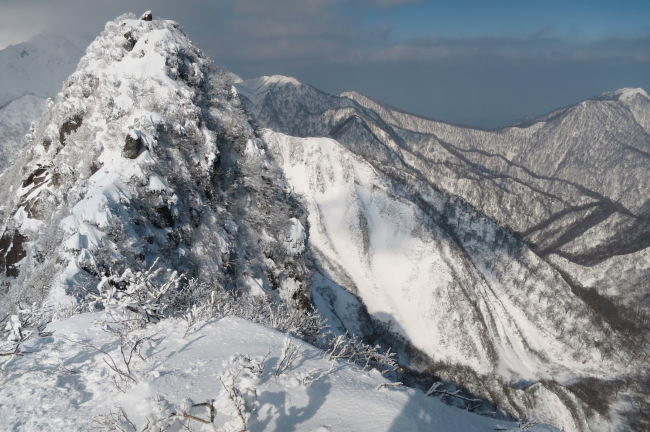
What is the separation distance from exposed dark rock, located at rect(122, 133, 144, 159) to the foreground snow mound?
2154 centimetres

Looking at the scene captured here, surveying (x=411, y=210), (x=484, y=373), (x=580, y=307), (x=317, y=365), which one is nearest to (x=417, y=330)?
(x=484, y=373)

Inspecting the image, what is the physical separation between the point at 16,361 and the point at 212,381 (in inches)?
165

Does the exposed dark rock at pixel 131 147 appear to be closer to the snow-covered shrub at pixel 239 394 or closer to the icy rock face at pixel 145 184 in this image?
the icy rock face at pixel 145 184

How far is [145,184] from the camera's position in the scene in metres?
27.4

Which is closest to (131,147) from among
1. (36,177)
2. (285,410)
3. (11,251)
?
(11,251)

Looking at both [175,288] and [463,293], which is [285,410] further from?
[463,293]

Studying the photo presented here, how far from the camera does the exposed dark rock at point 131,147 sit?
28.1 m

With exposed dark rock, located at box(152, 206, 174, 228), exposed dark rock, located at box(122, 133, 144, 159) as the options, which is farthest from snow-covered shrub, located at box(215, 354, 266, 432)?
exposed dark rock, located at box(122, 133, 144, 159)

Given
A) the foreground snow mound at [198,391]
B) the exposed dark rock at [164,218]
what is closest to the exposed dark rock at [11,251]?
the exposed dark rock at [164,218]

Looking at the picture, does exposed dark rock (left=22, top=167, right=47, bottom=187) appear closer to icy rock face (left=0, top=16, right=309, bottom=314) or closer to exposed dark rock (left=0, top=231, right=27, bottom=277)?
icy rock face (left=0, top=16, right=309, bottom=314)

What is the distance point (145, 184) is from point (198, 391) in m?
23.5

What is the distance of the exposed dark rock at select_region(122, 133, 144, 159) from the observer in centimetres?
2809

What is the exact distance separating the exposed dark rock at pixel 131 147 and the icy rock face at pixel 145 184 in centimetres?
7

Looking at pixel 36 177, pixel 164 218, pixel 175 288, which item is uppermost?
pixel 164 218
